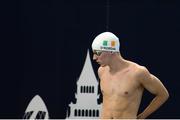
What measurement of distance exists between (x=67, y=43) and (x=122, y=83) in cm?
146

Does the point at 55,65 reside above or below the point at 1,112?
above

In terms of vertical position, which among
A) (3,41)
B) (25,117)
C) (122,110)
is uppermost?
(3,41)

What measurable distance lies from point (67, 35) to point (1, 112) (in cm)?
97

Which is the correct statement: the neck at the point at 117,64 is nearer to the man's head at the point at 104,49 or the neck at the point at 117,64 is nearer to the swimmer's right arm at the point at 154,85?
the man's head at the point at 104,49

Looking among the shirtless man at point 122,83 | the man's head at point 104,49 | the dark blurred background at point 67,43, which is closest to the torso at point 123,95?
the shirtless man at point 122,83

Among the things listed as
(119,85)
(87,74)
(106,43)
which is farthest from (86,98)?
(106,43)

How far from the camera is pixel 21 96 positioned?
224 inches

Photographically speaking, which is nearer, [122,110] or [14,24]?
[122,110]

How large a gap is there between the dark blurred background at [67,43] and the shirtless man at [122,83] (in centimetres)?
125

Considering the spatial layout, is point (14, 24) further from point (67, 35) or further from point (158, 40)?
point (158, 40)

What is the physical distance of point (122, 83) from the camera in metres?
4.20

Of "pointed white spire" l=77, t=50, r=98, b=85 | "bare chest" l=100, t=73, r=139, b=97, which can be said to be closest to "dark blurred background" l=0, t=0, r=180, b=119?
"pointed white spire" l=77, t=50, r=98, b=85

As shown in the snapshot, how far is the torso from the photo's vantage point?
4.14 metres

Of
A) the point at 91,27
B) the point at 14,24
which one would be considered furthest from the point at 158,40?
the point at 14,24
